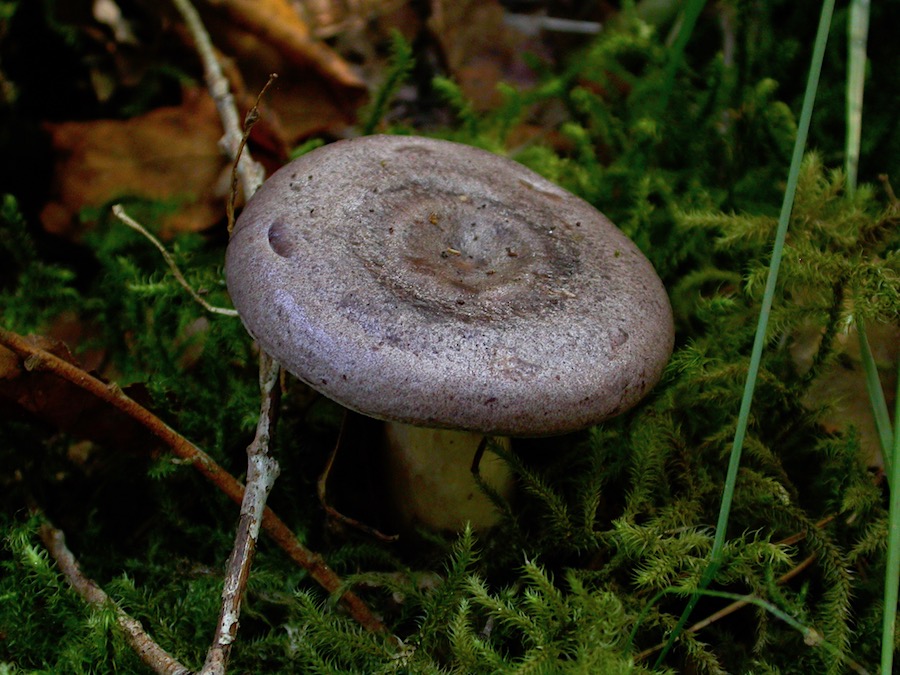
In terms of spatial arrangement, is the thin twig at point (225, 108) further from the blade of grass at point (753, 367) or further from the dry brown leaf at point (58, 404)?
the blade of grass at point (753, 367)

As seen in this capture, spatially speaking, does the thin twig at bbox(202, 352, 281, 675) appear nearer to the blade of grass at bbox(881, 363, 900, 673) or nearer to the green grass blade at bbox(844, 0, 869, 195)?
the blade of grass at bbox(881, 363, 900, 673)

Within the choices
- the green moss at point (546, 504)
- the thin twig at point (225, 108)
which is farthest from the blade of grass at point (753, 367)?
the thin twig at point (225, 108)

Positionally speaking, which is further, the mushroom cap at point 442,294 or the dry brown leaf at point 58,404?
the dry brown leaf at point 58,404

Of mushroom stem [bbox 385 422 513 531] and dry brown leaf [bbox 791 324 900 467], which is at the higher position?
dry brown leaf [bbox 791 324 900 467]

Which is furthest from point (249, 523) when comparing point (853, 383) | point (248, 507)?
point (853, 383)

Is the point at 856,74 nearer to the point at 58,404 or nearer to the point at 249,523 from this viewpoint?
the point at 249,523

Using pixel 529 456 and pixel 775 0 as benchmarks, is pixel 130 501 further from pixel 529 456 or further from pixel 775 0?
pixel 775 0

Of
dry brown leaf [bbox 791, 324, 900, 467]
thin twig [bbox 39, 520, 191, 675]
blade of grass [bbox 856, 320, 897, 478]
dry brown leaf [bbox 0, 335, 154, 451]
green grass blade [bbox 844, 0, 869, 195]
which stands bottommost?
thin twig [bbox 39, 520, 191, 675]

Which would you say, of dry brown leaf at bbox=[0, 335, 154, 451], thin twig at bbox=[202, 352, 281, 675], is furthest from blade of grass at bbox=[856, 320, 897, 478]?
dry brown leaf at bbox=[0, 335, 154, 451]
